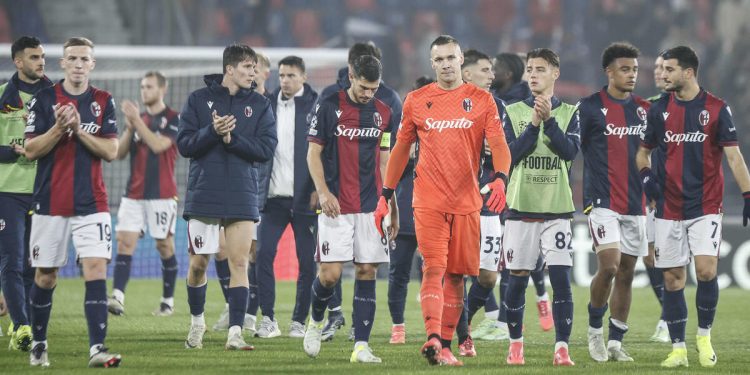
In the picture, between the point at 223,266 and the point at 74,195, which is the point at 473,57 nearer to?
the point at 223,266

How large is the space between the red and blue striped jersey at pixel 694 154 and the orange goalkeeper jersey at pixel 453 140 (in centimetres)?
142

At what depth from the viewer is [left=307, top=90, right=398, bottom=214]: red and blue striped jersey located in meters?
8.05

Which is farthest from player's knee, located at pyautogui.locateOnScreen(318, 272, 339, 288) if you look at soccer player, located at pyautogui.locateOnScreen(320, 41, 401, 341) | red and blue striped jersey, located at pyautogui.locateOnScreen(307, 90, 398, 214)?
soccer player, located at pyautogui.locateOnScreen(320, 41, 401, 341)

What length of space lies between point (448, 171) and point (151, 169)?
585 cm

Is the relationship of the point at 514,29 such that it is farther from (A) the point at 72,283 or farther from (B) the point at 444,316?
(B) the point at 444,316

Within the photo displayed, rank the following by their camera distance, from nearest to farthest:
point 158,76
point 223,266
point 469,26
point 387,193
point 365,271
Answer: point 387,193 → point 365,271 → point 223,266 → point 158,76 → point 469,26

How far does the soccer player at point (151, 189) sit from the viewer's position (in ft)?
39.7

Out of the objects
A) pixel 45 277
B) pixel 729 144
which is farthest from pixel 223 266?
pixel 729 144

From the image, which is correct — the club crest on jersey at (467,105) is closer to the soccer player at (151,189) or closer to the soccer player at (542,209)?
the soccer player at (542,209)

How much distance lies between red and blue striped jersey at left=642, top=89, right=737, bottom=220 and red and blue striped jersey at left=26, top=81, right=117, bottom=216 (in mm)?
3759

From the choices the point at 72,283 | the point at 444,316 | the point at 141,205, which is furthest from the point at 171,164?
the point at 444,316

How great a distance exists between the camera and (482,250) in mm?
8758

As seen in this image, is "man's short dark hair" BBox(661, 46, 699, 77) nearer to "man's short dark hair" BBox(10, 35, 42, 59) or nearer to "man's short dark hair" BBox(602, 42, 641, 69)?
"man's short dark hair" BBox(602, 42, 641, 69)

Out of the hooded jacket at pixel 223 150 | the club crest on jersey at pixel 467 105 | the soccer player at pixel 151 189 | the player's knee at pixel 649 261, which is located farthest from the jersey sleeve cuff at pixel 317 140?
the soccer player at pixel 151 189
